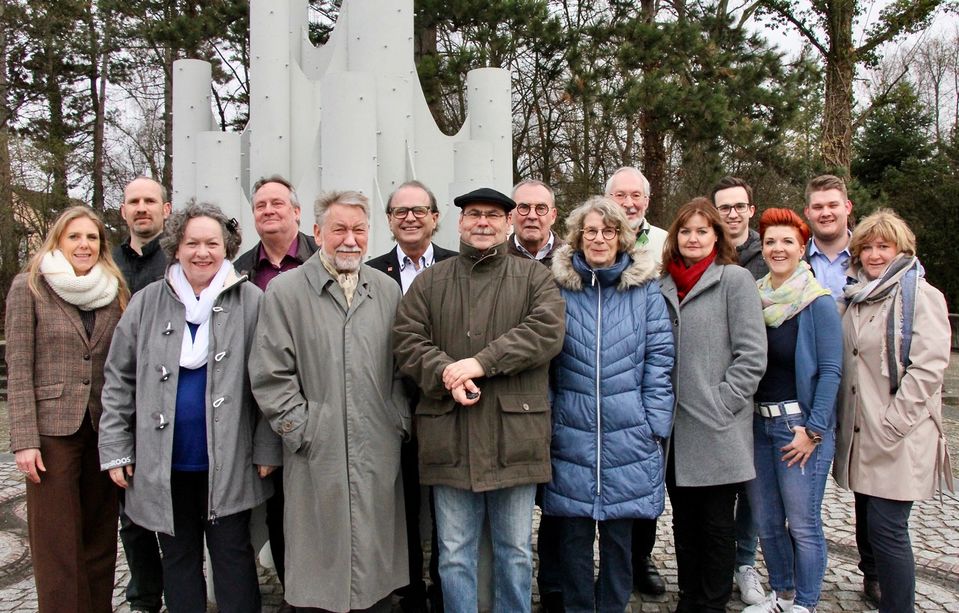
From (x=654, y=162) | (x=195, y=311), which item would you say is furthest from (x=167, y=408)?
(x=654, y=162)

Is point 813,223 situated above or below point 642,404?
above

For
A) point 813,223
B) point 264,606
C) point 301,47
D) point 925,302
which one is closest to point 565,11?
point 301,47

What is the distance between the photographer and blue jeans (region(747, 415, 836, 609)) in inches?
117

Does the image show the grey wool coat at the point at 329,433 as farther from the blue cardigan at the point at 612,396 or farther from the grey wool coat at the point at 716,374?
the grey wool coat at the point at 716,374

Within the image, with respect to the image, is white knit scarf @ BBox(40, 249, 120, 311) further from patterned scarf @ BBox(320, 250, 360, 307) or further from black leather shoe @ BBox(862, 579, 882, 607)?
black leather shoe @ BBox(862, 579, 882, 607)

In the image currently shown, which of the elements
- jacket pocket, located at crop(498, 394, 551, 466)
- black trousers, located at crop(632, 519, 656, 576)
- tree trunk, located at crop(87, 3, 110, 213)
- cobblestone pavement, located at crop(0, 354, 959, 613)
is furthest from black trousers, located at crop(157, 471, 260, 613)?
tree trunk, located at crop(87, 3, 110, 213)

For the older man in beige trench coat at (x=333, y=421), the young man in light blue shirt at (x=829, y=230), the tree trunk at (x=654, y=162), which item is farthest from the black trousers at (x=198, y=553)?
the tree trunk at (x=654, y=162)

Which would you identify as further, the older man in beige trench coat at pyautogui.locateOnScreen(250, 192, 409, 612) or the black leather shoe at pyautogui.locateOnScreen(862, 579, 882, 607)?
the black leather shoe at pyautogui.locateOnScreen(862, 579, 882, 607)

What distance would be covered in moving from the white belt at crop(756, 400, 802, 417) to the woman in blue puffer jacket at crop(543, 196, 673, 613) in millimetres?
508

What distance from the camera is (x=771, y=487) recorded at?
3078mm

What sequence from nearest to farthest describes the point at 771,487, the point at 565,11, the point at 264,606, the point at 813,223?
the point at 771,487 → the point at 264,606 → the point at 813,223 → the point at 565,11

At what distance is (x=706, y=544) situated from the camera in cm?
296

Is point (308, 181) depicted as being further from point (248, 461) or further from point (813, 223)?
point (813, 223)

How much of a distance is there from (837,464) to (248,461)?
98.3 inches
